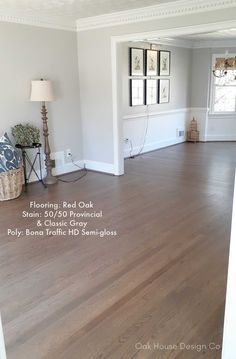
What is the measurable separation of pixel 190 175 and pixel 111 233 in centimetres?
252

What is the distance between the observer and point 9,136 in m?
4.61

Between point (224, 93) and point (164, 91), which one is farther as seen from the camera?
point (224, 93)

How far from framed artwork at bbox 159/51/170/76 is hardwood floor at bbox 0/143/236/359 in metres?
3.78

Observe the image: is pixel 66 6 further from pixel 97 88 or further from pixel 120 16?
pixel 97 88

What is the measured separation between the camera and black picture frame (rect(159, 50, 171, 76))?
7.12 m

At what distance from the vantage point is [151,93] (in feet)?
23.2

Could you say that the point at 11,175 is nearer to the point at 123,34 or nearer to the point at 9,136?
the point at 9,136

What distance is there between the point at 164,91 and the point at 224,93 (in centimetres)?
187

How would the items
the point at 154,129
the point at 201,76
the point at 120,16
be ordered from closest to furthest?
the point at 120,16
the point at 154,129
the point at 201,76

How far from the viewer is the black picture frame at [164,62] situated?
7.12 metres

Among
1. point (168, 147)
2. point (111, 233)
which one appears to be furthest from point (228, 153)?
point (111, 233)

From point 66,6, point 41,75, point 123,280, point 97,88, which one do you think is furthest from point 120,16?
point 123,280

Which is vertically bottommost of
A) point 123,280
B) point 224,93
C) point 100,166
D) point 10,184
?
point 123,280

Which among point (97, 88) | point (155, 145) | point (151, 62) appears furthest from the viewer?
point (155, 145)
